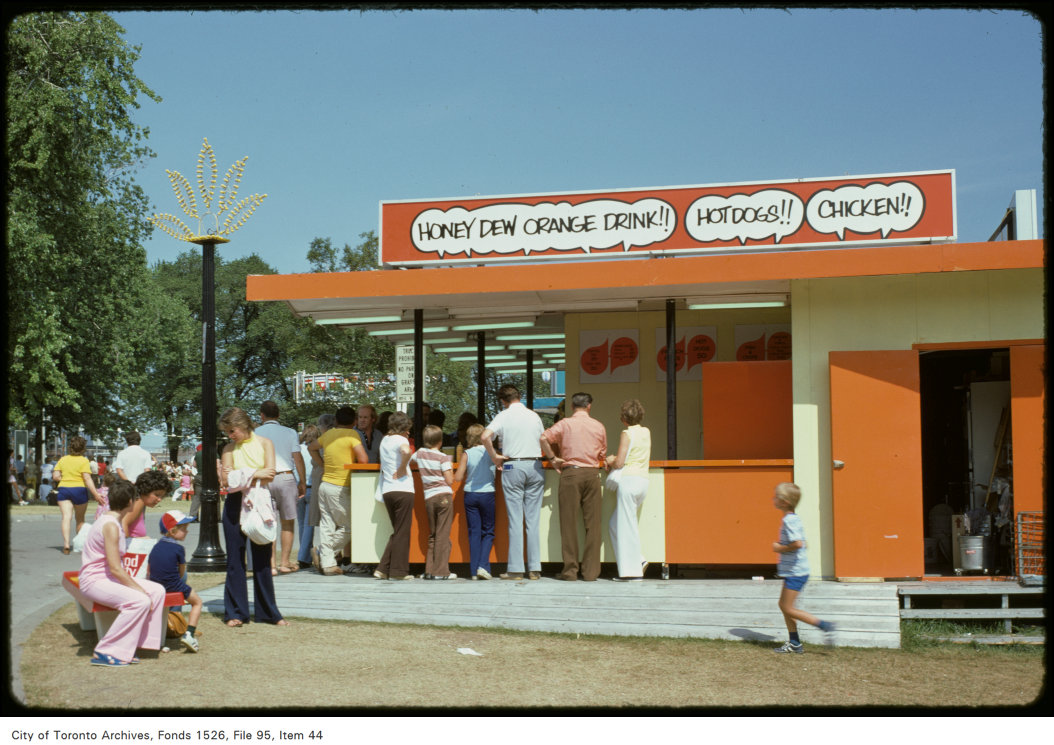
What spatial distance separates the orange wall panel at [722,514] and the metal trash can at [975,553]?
1713 mm

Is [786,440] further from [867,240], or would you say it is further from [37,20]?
[37,20]

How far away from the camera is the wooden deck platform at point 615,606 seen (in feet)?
27.0

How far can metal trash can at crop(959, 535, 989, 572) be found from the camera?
9609mm

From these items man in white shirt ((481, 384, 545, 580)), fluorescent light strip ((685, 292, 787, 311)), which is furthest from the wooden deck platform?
fluorescent light strip ((685, 292, 787, 311))

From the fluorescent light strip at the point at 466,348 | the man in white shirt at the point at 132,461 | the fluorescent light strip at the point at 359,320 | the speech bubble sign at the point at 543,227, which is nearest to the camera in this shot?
the speech bubble sign at the point at 543,227

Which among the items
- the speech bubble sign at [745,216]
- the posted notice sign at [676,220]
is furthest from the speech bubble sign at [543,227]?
the speech bubble sign at [745,216]

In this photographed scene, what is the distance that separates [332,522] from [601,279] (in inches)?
147

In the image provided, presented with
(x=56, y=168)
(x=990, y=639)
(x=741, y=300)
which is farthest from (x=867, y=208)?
(x=56, y=168)

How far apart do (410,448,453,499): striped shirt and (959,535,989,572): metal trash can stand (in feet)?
15.9

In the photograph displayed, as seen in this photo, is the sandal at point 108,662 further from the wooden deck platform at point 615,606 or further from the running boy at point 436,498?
the running boy at point 436,498

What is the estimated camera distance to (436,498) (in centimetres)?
995

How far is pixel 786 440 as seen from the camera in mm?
10766

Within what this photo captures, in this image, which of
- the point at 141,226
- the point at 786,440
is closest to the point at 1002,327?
the point at 786,440

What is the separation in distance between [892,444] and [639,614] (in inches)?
113
